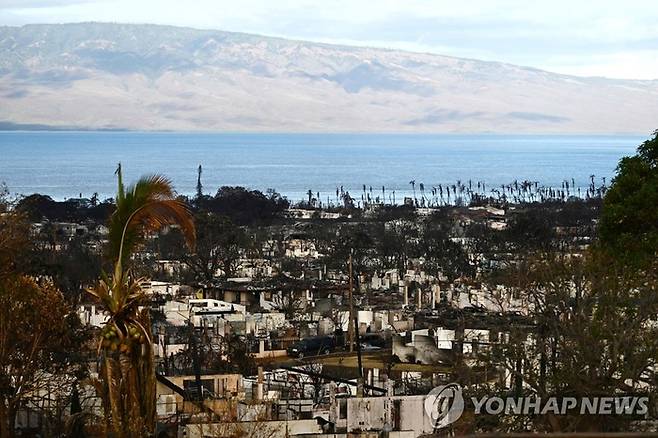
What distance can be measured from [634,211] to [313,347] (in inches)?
448

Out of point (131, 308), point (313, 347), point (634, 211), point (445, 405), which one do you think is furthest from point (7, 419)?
point (313, 347)

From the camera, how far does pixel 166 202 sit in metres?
11.9

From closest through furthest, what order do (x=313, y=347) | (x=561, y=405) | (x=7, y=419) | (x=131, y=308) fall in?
(x=131, y=308)
(x=561, y=405)
(x=7, y=419)
(x=313, y=347)

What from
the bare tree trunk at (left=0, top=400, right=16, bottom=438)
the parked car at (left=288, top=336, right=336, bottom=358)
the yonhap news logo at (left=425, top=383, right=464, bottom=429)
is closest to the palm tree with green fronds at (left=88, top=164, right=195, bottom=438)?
the yonhap news logo at (left=425, top=383, right=464, bottom=429)

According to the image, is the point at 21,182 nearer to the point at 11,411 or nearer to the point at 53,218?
the point at 53,218

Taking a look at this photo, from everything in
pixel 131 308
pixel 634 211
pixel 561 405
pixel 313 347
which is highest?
pixel 634 211

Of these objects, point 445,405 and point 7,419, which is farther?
point 7,419

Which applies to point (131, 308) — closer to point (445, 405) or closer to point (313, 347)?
point (445, 405)

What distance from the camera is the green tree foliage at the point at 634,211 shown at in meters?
20.4

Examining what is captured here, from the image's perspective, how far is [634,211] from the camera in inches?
828

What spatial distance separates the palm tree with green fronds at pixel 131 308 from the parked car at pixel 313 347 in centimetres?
1795

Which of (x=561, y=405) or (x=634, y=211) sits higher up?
(x=634, y=211)

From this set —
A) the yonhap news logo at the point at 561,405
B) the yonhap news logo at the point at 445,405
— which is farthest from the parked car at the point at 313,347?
the yonhap news logo at the point at 561,405

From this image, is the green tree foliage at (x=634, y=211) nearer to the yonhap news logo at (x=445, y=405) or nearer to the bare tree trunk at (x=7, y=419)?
the yonhap news logo at (x=445, y=405)
